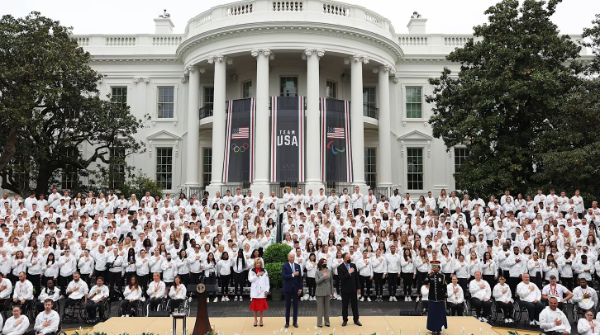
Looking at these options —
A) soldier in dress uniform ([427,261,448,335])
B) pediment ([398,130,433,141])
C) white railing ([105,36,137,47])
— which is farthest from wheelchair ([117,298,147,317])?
white railing ([105,36,137,47])

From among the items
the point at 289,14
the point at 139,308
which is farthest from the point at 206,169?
the point at 139,308

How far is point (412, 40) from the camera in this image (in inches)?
1201

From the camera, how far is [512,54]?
70.5ft

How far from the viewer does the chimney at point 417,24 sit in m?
32.2

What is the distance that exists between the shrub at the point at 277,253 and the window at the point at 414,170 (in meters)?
15.8

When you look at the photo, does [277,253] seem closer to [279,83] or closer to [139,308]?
[139,308]

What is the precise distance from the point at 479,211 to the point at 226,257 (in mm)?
9682

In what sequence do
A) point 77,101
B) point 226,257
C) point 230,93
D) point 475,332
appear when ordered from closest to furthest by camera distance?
point 475,332, point 226,257, point 77,101, point 230,93

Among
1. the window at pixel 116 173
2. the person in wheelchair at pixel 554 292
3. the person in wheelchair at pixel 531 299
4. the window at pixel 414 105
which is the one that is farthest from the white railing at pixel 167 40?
the person in wheelchair at pixel 554 292

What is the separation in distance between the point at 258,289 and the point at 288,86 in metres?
18.4

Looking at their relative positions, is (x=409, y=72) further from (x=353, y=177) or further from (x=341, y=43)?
(x=353, y=177)

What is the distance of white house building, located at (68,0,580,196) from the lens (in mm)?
25188

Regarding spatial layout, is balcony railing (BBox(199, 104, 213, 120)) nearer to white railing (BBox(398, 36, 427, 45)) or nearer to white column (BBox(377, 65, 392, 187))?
white column (BBox(377, 65, 392, 187))

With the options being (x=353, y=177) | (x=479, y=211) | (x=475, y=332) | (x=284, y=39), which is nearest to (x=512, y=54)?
(x=479, y=211)
